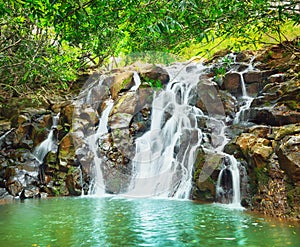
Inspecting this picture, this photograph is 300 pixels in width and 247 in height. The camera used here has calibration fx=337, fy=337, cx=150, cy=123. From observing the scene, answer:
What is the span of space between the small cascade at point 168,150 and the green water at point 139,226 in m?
1.41

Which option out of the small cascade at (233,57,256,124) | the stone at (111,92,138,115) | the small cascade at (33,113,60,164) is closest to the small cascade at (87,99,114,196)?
the stone at (111,92,138,115)

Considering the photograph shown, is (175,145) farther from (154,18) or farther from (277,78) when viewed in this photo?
(154,18)

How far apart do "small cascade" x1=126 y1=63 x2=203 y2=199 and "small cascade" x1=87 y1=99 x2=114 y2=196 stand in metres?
1.06

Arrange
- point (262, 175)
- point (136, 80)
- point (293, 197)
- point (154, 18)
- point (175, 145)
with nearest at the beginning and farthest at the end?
1. point (154, 18)
2. point (293, 197)
3. point (262, 175)
4. point (175, 145)
5. point (136, 80)

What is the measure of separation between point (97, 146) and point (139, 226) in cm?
580

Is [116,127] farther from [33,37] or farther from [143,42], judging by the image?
[143,42]

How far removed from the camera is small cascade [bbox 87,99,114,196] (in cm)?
1125

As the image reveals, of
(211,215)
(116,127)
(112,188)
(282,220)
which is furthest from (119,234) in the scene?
(116,127)

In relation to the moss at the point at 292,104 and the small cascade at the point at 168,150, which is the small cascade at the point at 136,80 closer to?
the small cascade at the point at 168,150

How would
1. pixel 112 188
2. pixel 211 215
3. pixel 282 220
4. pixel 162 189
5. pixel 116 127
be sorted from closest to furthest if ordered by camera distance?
pixel 282 220 < pixel 211 215 < pixel 162 189 < pixel 112 188 < pixel 116 127

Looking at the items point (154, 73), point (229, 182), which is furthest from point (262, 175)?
point (154, 73)

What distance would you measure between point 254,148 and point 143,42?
4117mm

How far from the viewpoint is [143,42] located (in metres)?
5.45

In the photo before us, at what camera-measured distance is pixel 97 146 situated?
1189cm
